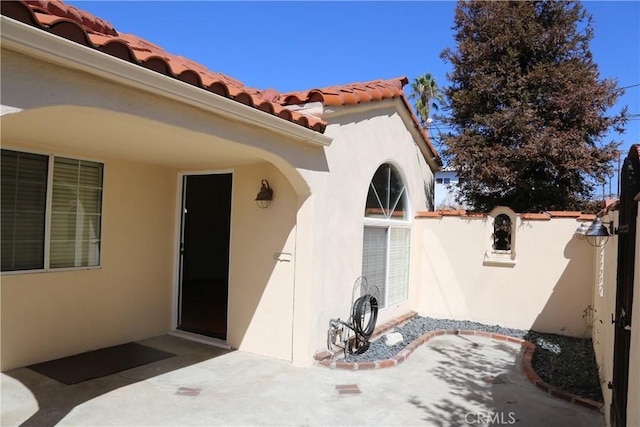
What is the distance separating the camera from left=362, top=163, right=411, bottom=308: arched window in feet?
31.1

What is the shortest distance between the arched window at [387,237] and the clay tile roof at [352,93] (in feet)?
5.94

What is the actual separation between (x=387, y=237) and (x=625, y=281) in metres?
6.30

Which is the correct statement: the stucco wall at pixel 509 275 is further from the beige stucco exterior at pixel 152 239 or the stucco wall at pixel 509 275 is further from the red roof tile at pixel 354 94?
the beige stucco exterior at pixel 152 239

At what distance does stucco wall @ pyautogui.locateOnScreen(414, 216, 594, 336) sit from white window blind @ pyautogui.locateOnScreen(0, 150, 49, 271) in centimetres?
905

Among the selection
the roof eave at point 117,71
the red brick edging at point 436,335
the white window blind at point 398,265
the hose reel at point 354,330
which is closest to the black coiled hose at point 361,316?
the hose reel at point 354,330

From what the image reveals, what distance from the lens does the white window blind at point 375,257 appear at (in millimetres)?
9289

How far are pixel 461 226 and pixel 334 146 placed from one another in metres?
5.46

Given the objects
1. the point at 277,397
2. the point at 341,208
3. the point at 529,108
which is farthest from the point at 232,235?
the point at 529,108

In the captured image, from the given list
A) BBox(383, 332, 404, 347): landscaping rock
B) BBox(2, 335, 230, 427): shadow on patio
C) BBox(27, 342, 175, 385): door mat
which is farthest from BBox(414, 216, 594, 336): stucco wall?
BBox(27, 342, 175, 385): door mat

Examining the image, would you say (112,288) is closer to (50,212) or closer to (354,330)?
(50,212)

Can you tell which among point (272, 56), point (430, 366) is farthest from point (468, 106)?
point (430, 366)

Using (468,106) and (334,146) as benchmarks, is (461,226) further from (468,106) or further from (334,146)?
(334,146)

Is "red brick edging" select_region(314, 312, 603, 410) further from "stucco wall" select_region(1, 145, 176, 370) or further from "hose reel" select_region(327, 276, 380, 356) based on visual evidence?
"stucco wall" select_region(1, 145, 176, 370)

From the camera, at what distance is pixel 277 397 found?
19.6ft
